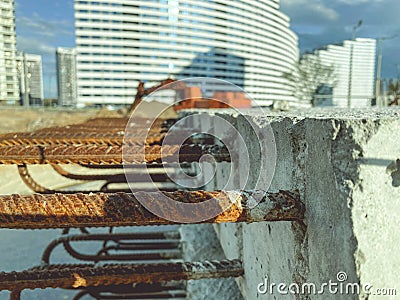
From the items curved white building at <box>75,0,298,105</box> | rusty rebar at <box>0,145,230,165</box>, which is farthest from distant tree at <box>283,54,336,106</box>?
rusty rebar at <box>0,145,230,165</box>

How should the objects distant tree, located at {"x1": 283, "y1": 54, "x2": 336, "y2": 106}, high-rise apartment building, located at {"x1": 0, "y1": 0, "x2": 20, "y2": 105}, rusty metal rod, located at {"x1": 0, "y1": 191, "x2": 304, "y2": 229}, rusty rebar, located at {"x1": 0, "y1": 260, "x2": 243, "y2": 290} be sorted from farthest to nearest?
distant tree, located at {"x1": 283, "y1": 54, "x2": 336, "y2": 106}
high-rise apartment building, located at {"x1": 0, "y1": 0, "x2": 20, "y2": 105}
rusty rebar, located at {"x1": 0, "y1": 260, "x2": 243, "y2": 290}
rusty metal rod, located at {"x1": 0, "y1": 191, "x2": 304, "y2": 229}

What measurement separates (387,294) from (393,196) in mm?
233

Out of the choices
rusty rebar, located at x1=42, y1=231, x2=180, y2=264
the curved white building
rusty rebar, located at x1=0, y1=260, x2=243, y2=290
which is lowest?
rusty rebar, located at x1=42, y1=231, x2=180, y2=264

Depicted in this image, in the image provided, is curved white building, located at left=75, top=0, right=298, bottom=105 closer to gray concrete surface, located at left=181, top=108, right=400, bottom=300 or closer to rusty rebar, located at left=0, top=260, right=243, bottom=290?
rusty rebar, located at left=0, top=260, right=243, bottom=290

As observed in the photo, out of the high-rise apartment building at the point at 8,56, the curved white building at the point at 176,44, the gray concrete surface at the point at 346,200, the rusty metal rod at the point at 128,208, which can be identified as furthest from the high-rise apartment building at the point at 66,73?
the gray concrete surface at the point at 346,200

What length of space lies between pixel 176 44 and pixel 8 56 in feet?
182

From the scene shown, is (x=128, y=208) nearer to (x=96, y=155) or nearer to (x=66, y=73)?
(x=96, y=155)

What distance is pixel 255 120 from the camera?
1.61 m

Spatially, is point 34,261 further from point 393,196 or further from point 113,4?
point 113,4

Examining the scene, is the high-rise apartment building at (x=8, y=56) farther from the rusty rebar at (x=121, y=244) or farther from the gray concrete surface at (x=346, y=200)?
the gray concrete surface at (x=346, y=200)

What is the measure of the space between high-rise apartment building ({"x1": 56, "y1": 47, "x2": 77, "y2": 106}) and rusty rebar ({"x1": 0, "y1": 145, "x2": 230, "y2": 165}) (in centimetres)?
6932

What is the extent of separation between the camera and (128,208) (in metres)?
1.04

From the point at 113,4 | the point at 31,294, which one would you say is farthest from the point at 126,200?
the point at 113,4

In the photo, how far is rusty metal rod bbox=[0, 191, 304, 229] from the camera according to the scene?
1035 millimetres
